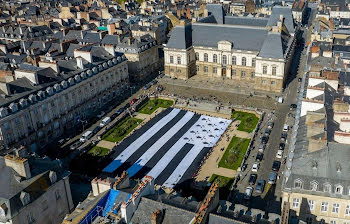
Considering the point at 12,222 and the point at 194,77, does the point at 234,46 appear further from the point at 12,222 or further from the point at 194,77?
the point at 12,222

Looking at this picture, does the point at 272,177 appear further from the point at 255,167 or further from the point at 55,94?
the point at 55,94

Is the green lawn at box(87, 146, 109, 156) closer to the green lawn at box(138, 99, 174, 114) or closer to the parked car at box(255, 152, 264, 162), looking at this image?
the green lawn at box(138, 99, 174, 114)

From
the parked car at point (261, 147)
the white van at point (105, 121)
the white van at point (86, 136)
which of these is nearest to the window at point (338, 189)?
the parked car at point (261, 147)

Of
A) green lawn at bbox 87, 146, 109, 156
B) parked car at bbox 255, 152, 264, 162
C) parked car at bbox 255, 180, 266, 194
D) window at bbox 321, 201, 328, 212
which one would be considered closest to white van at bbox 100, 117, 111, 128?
green lawn at bbox 87, 146, 109, 156

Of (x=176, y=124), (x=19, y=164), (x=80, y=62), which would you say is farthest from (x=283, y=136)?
(x=19, y=164)

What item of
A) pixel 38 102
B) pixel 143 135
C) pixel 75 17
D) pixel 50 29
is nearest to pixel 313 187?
pixel 143 135

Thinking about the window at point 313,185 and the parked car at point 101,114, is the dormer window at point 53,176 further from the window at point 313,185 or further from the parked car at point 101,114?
the parked car at point 101,114
